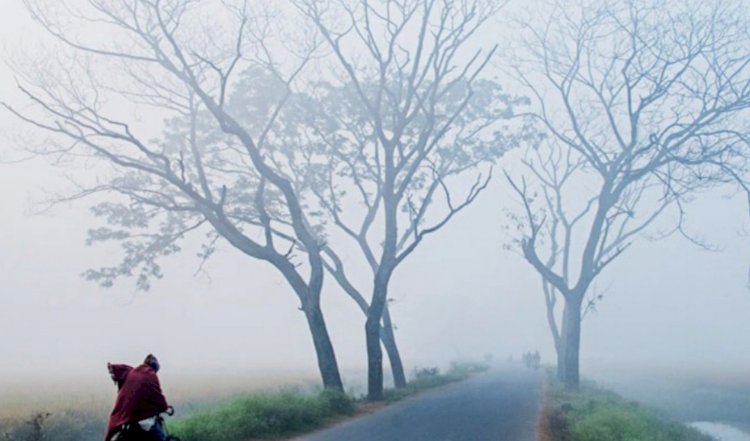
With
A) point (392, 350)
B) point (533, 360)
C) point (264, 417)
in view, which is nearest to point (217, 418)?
point (264, 417)

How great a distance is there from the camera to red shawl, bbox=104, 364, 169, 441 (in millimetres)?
8836

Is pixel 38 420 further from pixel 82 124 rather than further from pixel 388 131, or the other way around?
pixel 388 131

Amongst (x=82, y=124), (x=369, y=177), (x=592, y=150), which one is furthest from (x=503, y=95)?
(x=82, y=124)

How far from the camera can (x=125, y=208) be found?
25.0 meters

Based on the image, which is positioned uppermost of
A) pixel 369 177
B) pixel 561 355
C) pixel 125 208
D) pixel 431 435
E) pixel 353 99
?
pixel 353 99

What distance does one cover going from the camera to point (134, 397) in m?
8.88

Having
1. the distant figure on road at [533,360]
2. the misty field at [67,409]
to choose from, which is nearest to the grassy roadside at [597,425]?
the misty field at [67,409]

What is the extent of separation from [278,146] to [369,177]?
3.71 metres

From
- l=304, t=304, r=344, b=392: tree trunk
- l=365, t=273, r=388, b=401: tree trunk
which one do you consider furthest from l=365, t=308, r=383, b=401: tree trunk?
l=304, t=304, r=344, b=392: tree trunk

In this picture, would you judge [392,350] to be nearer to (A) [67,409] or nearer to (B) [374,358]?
(B) [374,358]

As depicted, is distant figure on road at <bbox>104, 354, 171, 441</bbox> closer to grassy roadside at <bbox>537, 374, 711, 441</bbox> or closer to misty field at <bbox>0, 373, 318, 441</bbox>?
misty field at <bbox>0, 373, 318, 441</bbox>

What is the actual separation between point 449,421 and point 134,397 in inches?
399

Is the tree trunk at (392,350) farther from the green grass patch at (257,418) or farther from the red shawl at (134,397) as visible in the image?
the red shawl at (134,397)

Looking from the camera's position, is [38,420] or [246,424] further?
[246,424]
